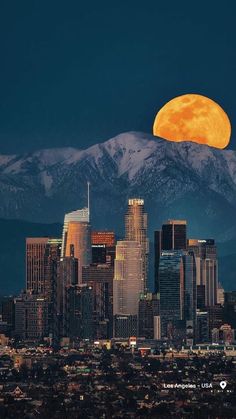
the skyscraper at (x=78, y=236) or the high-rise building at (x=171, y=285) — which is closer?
the high-rise building at (x=171, y=285)

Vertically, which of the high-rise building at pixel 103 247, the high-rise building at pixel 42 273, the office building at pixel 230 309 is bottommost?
the office building at pixel 230 309

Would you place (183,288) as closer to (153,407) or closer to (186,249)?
(186,249)

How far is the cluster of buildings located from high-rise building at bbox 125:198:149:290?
0.05 meters

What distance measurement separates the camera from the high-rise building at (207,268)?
173 metres

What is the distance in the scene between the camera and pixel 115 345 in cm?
15850

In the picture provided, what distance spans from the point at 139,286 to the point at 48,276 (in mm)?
4965

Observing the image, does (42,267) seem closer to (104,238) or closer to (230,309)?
(104,238)

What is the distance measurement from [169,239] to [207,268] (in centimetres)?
295

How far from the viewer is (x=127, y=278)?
171625 millimetres

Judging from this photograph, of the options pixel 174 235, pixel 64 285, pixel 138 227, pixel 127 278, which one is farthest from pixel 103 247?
pixel 64 285

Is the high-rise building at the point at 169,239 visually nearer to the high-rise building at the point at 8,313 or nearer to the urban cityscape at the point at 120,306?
the urban cityscape at the point at 120,306

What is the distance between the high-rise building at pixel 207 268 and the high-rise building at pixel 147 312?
8.74ft

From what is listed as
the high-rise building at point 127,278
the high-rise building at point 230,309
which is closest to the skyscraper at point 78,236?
the high-rise building at point 127,278

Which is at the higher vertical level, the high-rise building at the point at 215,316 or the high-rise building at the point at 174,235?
the high-rise building at the point at 174,235
